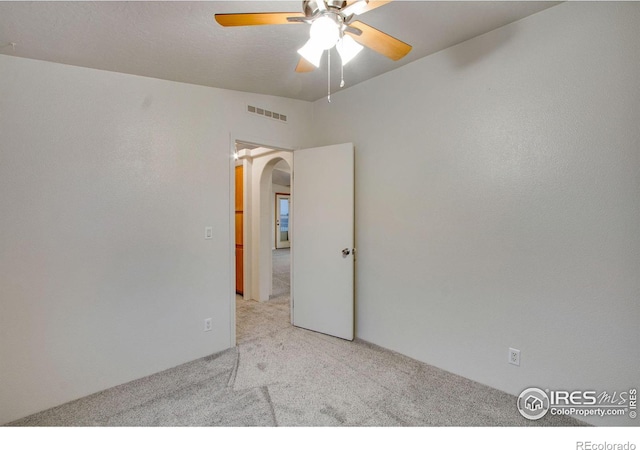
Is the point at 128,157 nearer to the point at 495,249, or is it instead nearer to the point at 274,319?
the point at 274,319

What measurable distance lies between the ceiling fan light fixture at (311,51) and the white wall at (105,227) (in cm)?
147

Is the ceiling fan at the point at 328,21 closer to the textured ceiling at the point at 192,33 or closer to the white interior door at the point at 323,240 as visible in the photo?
the textured ceiling at the point at 192,33

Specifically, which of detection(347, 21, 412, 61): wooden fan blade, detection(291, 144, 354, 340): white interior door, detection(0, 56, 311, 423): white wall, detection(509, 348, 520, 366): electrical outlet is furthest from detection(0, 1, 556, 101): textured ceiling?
detection(509, 348, 520, 366): electrical outlet

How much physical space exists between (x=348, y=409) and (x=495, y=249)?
1.52 m

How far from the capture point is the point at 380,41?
145 centimetres

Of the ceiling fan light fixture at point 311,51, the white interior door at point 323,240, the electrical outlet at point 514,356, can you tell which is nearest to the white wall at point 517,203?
the electrical outlet at point 514,356

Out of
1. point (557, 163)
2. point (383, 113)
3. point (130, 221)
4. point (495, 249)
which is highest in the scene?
point (383, 113)

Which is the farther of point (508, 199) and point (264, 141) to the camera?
point (264, 141)

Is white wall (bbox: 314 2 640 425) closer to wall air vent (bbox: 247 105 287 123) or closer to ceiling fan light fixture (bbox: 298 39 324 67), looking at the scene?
wall air vent (bbox: 247 105 287 123)

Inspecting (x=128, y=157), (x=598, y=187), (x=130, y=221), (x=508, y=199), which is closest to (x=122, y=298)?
(x=130, y=221)

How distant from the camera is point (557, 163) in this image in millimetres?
1803

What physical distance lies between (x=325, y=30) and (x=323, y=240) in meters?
2.07

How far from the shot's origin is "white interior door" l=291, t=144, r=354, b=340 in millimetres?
2875
